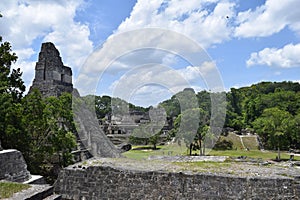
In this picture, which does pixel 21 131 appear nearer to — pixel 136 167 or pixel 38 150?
pixel 38 150

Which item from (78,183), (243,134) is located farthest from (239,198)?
(243,134)

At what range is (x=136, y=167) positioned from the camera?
662 centimetres

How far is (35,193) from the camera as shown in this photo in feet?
18.1

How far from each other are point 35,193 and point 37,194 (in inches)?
2.4

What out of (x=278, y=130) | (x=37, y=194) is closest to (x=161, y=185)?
(x=37, y=194)

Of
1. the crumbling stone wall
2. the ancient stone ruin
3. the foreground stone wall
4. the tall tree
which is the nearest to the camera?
the foreground stone wall

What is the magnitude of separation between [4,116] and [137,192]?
896 centimetres

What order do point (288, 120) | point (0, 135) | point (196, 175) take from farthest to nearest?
point (288, 120)
point (0, 135)
point (196, 175)

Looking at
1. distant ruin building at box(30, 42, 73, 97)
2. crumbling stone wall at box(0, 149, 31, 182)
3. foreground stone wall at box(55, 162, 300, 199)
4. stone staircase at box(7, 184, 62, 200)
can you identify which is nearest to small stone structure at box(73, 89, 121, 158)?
distant ruin building at box(30, 42, 73, 97)

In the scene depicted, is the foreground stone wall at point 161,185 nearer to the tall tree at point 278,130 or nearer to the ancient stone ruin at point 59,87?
the ancient stone ruin at point 59,87

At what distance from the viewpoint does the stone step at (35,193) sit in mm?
5254

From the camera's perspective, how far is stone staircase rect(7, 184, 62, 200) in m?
5.25

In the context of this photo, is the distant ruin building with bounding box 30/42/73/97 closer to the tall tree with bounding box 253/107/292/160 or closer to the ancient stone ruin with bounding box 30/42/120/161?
the ancient stone ruin with bounding box 30/42/120/161

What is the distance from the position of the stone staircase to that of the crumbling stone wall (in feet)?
5.01
